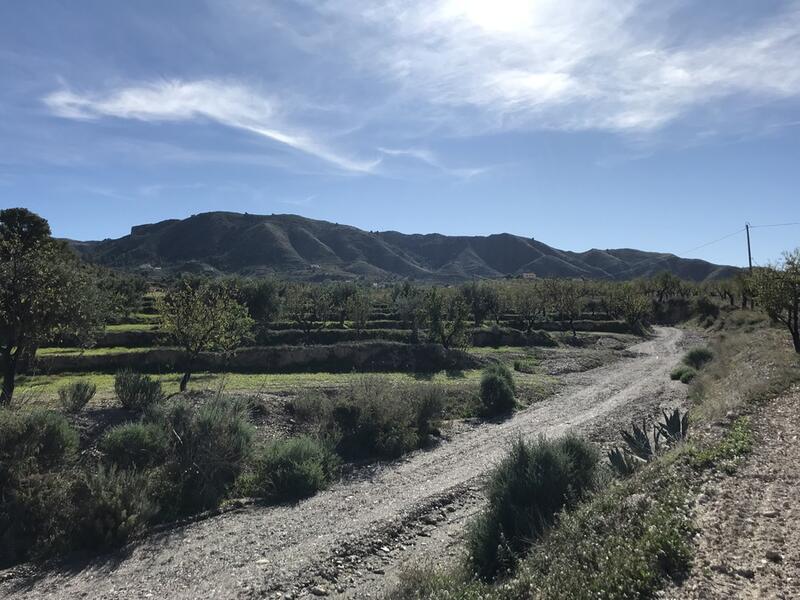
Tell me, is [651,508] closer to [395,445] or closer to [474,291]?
[395,445]

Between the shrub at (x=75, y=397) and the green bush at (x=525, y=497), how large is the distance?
16399 millimetres

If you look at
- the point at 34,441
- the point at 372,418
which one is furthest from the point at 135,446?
the point at 372,418

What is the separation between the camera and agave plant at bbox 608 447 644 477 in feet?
39.9

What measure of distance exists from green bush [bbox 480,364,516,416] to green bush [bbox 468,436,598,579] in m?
14.6

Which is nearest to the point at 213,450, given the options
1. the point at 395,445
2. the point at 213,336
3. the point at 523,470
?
the point at 395,445

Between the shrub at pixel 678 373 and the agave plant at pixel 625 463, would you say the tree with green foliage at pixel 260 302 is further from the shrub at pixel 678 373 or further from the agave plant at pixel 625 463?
the agave plant at pixel 625 463

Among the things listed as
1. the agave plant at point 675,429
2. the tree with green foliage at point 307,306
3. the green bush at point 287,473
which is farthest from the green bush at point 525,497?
the tree with green foliage at point 307,306

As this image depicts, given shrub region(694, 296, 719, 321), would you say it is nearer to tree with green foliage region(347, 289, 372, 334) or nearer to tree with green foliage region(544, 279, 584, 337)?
tree with green foliage region(544, 279, 584, 337)

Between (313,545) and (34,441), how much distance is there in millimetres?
8896

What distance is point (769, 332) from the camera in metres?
41.9

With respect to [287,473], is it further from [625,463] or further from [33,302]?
[33,302]

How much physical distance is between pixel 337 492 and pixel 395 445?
4463 mm

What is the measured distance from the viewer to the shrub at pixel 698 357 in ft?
121

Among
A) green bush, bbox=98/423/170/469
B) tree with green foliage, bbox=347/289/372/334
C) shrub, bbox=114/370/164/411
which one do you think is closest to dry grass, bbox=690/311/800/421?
green bush, bbox=98/423/170/469
